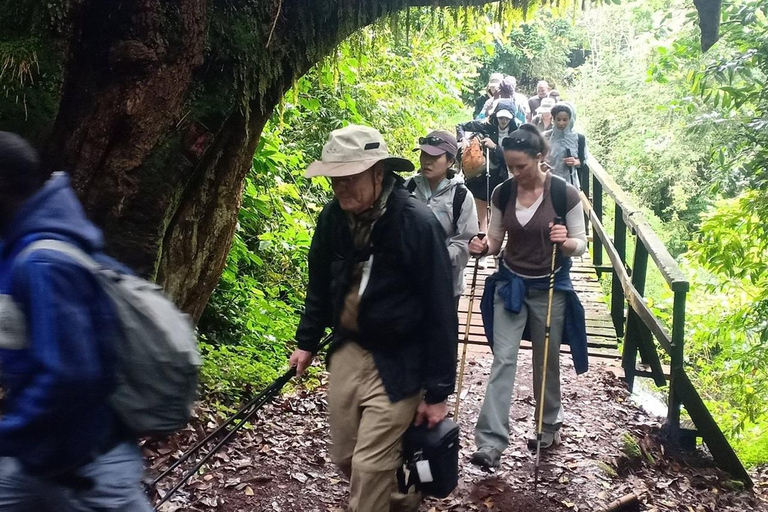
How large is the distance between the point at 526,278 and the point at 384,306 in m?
1.90

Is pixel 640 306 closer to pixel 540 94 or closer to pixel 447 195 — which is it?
pixel 447 195

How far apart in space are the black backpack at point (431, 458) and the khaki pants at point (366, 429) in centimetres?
5

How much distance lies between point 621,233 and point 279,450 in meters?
5.14

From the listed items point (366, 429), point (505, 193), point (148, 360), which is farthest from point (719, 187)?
point (148, 360)

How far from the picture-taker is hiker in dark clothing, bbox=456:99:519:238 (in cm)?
834

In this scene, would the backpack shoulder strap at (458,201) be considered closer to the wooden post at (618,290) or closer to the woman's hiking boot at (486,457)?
the woman's hiking boot at (486,457)

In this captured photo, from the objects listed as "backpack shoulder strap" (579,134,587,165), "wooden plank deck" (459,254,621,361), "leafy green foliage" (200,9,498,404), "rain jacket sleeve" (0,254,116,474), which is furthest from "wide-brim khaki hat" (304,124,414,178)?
"backpack shoulder strap" (579,134,587,165)

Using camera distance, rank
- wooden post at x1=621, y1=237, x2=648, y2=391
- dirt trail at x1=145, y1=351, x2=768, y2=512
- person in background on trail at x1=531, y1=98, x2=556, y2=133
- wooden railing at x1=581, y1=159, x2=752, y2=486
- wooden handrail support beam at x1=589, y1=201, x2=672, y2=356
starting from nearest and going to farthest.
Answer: dirt trail at x1=145, y1=351, x2=768, y2=512 → wooden railing at x1=581, y1=159, x2=752, y2=486 → wooden handrail support beam at x1=589, y1=201, x2=672, y2=356 → wooden post at x1=621, y1=237, x2=648, y2=391 → person in background on trail at x1=531, y1=98, x2=556, y2=133

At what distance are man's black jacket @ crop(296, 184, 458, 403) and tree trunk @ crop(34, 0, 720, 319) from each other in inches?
54.5

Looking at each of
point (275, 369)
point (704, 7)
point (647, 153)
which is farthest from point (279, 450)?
point (647, 153)

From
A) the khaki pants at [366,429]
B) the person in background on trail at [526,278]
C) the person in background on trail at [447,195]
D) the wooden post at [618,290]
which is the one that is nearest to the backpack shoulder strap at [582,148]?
the wooden post at [618,290]

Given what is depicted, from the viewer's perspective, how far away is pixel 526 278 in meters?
4.48

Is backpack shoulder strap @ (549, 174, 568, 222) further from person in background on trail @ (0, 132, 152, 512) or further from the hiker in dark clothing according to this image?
the hiker in dark clothing

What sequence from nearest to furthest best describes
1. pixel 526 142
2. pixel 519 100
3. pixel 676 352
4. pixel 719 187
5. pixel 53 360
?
pixel 53 360 → pixel 526 142 → pixel 676 352 → pixel 719 187 → pixel 519 100
